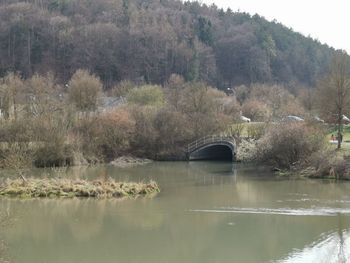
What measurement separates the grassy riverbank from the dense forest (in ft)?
264

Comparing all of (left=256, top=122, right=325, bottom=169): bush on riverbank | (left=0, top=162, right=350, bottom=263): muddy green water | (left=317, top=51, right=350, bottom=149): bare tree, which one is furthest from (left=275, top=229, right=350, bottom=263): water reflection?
(left=317, top=51, right=350, bottom=149): bare tree

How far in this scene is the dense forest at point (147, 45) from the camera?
113 metres

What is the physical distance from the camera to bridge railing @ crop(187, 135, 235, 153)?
183 ft

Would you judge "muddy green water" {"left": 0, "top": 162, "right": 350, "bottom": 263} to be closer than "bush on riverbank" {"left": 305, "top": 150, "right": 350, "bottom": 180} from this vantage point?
Yes

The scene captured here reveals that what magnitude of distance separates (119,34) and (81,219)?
95.0 metres

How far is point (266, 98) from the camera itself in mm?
88500

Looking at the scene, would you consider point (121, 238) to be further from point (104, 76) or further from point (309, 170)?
point (104, 76)

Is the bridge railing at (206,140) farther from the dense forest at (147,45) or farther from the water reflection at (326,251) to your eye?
the dense forest at (147,45)

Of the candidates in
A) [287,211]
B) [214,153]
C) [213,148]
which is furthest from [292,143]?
[214,153]

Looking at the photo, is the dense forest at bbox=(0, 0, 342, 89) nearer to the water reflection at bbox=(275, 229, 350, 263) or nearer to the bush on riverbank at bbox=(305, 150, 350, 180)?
the bush on riverbank at bbox=(305, 150, 350, 180)

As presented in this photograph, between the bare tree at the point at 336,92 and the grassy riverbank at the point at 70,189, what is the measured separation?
67.5 ft

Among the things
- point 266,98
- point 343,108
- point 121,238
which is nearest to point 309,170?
point 343,108

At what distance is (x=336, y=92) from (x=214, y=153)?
1730 centimetres

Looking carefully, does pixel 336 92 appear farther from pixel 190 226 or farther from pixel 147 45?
pixel 147 45
